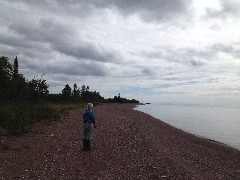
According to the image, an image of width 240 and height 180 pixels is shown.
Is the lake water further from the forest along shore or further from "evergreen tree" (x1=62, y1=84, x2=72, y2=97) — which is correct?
"evergreen tree" (x1=62, y1=84, x2=72, y2=97)

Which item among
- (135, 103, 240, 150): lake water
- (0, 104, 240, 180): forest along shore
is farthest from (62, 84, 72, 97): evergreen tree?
(0, 104, 240, 180): forest along shore

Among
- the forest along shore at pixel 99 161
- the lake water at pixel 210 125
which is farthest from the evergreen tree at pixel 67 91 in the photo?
the forest along shore at pixel 99 161

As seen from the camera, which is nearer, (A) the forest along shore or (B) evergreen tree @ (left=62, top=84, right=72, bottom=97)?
(A) the forest along shore

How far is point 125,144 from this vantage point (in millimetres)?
16188

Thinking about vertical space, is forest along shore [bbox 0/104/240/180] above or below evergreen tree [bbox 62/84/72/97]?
below

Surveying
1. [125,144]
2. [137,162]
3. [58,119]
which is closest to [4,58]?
[58,119]

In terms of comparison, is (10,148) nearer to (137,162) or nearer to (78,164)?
(78,164)

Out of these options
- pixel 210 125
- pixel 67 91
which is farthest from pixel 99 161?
pixel 67 91

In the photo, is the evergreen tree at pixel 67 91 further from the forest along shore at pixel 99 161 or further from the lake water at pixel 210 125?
the forest along shore at pixel 99 161

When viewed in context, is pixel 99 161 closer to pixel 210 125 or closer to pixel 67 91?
pixel 210 125

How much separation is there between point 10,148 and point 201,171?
8.62 metres

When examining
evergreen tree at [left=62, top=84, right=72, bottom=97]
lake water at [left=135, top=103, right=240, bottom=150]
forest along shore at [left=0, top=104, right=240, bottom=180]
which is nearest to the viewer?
forest along shore at [left=0, top=104, right=240, bottom=180]

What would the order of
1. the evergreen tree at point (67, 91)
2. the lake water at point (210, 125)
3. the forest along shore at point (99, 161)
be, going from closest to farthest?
the forest along shore at point (99, 161)
the lake water at point (210, 125)
the evergreen tree at point (67, 91)

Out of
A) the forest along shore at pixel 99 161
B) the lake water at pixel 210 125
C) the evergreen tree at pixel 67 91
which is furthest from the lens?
the evergreen tree at pixel 67 91
